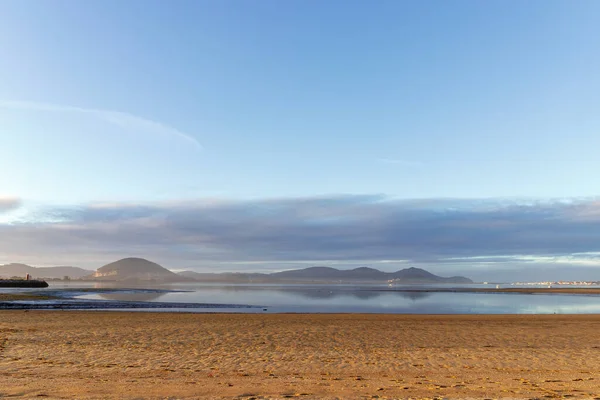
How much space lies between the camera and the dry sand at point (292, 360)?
1224 centimetres

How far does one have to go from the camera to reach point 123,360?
16672 millimetres

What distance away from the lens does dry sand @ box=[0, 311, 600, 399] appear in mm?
12242

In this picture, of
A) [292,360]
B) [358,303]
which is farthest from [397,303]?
[292,360]

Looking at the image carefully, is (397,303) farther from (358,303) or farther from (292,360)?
(292,360)

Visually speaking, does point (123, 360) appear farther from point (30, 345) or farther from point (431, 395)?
point (431, 395)

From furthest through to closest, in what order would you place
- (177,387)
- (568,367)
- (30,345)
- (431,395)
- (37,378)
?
(30,345), (568,367), (37,378), (177,387), (431,395)

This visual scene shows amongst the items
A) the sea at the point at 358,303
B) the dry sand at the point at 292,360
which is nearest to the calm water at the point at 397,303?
the sea at the point at 358,303

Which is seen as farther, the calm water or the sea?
the calm water

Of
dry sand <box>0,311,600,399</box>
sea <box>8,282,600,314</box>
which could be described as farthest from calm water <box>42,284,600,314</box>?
dry sand <box>0,311,600,399</box>

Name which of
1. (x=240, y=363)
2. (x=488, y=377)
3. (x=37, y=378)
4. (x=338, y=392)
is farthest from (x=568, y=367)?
(x=37, y=378)

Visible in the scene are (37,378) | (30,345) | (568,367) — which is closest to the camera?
(37,378)

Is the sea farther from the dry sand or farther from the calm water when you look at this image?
the dry sand

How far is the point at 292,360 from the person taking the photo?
17.3 meters

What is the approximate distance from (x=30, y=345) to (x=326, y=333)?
15.2 m
